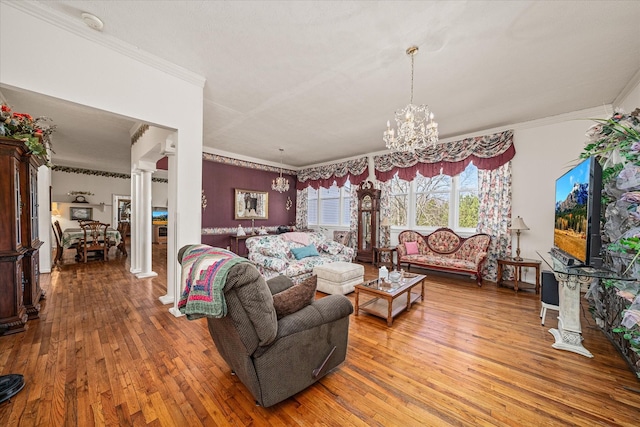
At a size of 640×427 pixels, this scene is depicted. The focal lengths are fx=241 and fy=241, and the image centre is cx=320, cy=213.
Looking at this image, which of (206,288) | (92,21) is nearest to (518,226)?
(206,288)

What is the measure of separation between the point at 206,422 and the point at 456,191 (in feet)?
18.2

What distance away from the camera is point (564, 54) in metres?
2.47

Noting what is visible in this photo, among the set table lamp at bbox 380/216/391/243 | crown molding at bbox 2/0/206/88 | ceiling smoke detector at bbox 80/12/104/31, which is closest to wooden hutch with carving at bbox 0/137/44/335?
crown molding at bbox 2/0/206/88

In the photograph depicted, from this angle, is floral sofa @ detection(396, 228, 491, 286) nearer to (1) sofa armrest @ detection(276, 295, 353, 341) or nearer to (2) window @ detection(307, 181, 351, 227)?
(2) window @ detection(307, 181, 351, 227)

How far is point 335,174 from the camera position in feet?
23.7

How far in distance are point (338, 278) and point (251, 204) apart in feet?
14.4

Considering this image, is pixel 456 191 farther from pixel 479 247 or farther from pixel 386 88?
pixel 386 88

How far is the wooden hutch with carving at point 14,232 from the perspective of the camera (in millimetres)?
2420

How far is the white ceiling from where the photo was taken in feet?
6.49

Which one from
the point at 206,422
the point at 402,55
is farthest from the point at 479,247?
the point at 206,422

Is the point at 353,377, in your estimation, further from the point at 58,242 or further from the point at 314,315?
the point at 58,242

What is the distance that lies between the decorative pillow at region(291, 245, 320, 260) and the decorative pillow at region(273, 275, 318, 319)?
2.75 meters

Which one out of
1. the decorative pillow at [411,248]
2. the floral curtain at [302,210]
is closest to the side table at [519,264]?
the decorative pillow at [411,248]

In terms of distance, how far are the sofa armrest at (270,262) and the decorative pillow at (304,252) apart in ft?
1.72
